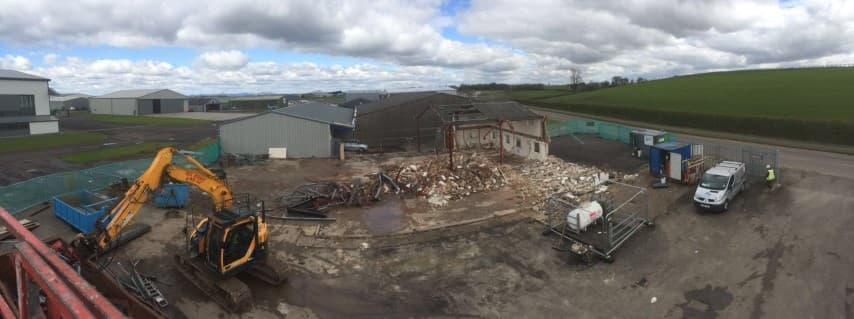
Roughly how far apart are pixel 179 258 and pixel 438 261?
8.50 metres

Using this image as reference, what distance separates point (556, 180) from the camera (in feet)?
83.9

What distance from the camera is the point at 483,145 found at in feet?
132

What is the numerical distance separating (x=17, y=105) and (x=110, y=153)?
27783mm

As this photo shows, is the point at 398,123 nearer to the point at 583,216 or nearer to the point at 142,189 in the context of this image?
the point at 583,216

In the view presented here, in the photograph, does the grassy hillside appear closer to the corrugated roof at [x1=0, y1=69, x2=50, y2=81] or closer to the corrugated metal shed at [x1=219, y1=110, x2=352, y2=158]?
the corrugated metal shed at [x1=219, y1=110, x2=352, y2=158]

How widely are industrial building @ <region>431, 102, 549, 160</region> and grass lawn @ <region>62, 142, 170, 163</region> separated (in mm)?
25649

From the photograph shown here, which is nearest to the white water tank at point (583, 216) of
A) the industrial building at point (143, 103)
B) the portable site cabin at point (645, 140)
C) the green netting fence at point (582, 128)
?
the portable site cabin at point (645, 140)

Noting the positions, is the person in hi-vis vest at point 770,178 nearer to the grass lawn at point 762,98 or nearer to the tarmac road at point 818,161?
the tarmac road at point 818,161

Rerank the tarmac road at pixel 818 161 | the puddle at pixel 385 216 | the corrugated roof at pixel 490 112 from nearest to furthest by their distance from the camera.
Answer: the puddle at pixel 385 216 → the tarmac road at pixel 818 161 → the corrugated roof at pixel 490 112

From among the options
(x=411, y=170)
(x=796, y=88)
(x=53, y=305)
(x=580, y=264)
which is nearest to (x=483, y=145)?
(x=411, y=170)

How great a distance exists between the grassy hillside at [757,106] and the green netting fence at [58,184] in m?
44.8

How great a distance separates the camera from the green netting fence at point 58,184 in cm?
2056

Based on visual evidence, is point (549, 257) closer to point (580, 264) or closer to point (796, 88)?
point (580, 264)

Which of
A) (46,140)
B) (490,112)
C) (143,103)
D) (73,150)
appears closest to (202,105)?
(143,103)
